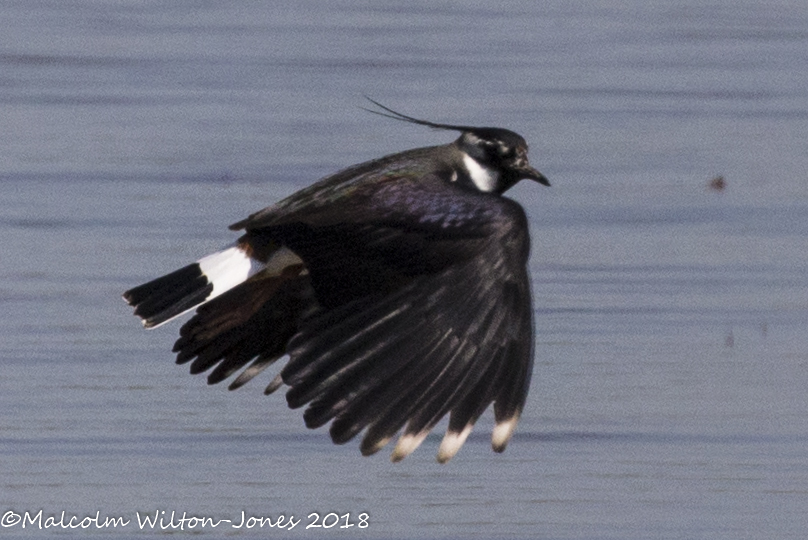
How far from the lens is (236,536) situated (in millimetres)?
4750

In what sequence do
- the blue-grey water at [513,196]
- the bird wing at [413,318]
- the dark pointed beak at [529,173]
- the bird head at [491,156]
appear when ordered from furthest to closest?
the bird head at [491,156], the dark pointed beak at [529,173], the blue-grey water at [513,196], the bird wing at [413,318]

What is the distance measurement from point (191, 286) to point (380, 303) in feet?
2.20

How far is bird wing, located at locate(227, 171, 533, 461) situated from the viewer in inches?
166

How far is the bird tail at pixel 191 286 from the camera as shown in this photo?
4.93 metres

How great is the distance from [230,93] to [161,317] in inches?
115

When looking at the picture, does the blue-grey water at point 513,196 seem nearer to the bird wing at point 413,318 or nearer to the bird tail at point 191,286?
the bird tail at point 191,286

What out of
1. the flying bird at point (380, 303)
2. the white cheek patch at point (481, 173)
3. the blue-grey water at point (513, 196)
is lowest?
the blue-grey water at point (513, 196)

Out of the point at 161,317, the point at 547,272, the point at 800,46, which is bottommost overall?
the point at 800,46

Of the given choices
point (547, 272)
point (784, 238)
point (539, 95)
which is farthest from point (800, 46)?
point (547, 272)

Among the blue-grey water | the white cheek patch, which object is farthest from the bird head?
the blue-grey water

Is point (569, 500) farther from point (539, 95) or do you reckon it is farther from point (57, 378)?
point (539, 95)

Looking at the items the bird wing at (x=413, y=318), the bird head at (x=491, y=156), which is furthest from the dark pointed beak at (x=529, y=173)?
the bird wing at (x=413, y=318)

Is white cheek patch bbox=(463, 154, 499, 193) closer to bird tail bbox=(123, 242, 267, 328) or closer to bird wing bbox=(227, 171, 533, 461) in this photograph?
bird wing bbox=(227, 171, 533, 461)

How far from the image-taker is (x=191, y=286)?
4.94 m
